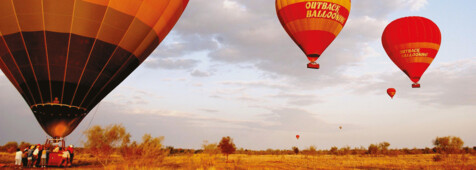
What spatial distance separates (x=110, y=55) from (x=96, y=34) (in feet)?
3.90

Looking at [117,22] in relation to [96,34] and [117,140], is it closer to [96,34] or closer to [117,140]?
[96,34]

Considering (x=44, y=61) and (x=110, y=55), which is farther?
(x=110, y=55)

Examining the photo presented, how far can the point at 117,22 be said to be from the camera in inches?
640

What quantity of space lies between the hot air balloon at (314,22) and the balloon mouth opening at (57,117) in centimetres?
1468

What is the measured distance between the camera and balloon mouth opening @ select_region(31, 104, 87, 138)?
1546cm

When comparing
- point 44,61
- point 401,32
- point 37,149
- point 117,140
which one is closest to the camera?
point 44,61

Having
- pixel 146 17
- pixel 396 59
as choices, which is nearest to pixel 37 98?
pixel 146 17

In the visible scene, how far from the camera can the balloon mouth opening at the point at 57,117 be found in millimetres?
15461

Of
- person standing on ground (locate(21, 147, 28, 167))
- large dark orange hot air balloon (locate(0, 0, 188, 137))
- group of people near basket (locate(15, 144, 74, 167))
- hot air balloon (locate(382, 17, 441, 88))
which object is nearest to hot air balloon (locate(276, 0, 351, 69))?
hot air balloon (locate(382, 17, 441, 88))

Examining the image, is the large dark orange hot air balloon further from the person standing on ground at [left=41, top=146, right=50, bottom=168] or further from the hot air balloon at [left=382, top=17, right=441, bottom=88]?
the hot air balloon at [left=382, top=17, right=441, bottom=88]

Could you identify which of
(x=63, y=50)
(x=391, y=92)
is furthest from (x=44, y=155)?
(x=391, y=92)

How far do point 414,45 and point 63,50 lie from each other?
1076 inches

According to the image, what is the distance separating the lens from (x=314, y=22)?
22500mm

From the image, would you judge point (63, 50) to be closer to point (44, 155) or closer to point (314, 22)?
point (44, 155)
